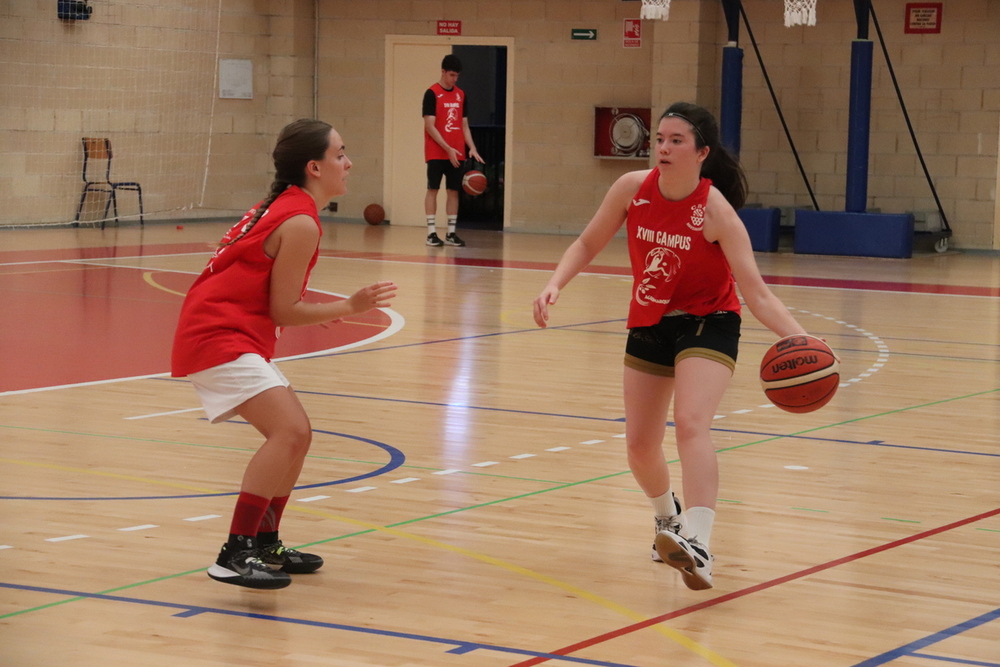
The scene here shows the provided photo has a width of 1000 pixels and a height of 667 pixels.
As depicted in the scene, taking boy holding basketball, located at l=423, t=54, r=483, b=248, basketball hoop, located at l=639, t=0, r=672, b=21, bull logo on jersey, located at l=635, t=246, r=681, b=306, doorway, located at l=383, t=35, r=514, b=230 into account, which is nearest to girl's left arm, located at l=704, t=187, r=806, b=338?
bull logo on jersey, located at l=635, t=246, r=681, b=306

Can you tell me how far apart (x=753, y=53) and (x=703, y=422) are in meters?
14.4

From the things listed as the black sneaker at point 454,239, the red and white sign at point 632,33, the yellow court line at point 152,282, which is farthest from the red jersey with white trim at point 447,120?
the yellow court line at point 152,282

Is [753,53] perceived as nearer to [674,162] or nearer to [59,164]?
[59,164]

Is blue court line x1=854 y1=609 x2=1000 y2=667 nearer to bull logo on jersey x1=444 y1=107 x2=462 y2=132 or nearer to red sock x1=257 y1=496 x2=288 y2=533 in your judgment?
red sock x1=257 y1=496 x2=288 y2=533

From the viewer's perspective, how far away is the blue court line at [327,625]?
3.38 m

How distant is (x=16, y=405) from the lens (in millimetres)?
6680

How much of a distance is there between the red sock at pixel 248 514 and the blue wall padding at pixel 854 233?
13095 mm

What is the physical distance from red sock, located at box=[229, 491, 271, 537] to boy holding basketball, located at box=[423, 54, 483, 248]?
469 inches

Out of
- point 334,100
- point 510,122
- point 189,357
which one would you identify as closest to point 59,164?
point 334,100

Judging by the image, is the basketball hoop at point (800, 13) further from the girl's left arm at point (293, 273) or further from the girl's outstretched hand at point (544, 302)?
the girl's left arm at point (293, 273)

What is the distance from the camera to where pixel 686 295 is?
4227 mm

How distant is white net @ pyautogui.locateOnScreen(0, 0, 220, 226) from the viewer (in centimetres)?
1648

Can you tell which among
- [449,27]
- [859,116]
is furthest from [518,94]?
[859,116]

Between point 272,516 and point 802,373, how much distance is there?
1.51m
